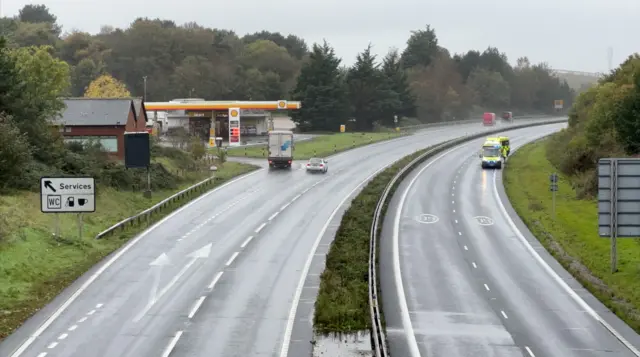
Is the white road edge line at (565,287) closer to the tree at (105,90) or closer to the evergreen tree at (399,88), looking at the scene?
the tree at (105,90)

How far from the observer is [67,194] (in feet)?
128

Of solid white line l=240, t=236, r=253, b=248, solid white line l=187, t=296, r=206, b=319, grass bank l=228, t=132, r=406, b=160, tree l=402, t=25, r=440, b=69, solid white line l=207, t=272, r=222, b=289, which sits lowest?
solid white line l=187, t=296, r=206, b=319

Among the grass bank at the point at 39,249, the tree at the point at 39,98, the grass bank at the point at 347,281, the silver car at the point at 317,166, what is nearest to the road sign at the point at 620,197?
the grass bank at the point at 347,281

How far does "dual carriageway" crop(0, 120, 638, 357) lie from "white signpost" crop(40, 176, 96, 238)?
9.85ft

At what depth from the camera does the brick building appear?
71250mm

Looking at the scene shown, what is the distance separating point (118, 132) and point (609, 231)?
149 ft

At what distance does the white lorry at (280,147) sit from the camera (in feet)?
259

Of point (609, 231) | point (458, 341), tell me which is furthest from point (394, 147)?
point (458, 341)

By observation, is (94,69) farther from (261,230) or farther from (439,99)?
(261,230)

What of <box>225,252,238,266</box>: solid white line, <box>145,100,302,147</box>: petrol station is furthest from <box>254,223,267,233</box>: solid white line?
<box>145,100,302,147</box>: petrol station

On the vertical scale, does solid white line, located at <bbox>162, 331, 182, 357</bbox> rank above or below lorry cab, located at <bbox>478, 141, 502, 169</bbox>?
below

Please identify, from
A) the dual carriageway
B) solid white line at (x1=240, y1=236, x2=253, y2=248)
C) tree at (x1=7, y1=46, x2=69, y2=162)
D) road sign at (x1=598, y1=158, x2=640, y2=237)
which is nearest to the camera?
the dual carriageway

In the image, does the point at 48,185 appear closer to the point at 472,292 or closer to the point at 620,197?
the point at 472,292

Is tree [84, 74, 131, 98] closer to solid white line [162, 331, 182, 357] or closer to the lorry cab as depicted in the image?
the lorry cab
